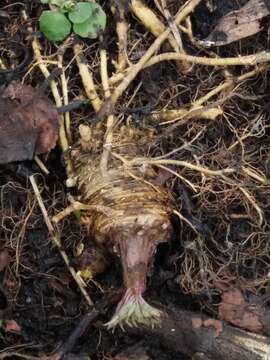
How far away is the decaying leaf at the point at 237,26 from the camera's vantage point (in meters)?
1.47

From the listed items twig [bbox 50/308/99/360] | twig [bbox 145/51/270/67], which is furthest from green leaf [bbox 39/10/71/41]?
twig [bbox 50/308/99/360]

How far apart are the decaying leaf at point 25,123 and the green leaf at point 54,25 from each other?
5.8 inches

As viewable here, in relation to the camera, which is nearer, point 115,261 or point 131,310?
point 131,310

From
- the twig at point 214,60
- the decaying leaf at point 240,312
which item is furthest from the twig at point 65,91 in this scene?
the decaying leaf at point 240,312

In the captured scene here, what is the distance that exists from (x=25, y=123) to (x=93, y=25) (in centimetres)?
30

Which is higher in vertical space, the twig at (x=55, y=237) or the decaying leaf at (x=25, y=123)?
the decaying leaf at (x=25, y=123)

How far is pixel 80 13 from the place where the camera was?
143 centimetres

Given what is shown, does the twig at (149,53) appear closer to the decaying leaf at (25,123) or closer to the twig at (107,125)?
the twig at (107,125)

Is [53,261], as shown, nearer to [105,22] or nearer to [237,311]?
[237,311]

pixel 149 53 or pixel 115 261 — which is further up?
pixel 149 53

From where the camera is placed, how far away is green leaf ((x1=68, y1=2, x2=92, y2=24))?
1.43m

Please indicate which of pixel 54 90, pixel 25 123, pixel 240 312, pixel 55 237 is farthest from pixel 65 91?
pixel 240 312

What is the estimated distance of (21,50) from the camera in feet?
4.92

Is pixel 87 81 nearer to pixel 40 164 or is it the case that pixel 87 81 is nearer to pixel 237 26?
pixel 40 164
